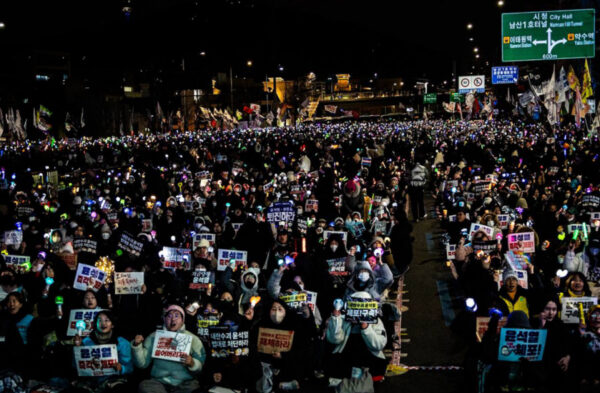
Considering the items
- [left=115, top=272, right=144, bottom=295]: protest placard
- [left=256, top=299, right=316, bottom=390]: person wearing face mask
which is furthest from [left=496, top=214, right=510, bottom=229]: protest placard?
[left=115, top=272, right=144, bottom=295]: protest placard

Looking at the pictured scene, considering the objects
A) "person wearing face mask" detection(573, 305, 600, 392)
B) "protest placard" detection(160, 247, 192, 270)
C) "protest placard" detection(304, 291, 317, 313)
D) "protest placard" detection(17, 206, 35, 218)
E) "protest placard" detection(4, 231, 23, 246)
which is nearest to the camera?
"person wearing face mask" detection(573, 305, 600, 392)

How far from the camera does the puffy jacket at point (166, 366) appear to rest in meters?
6.96

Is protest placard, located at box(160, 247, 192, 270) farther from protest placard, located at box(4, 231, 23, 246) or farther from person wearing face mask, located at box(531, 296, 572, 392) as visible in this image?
person wearing face mask, located at box(531, 296, 572, 392)

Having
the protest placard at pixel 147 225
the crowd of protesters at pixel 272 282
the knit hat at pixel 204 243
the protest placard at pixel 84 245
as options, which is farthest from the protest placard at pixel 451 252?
the protest placard at pixel 84 245

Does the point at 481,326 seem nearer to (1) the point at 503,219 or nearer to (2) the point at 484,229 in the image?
(2) the point at 484,229

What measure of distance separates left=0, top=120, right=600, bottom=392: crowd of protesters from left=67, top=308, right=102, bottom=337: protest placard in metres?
0.02

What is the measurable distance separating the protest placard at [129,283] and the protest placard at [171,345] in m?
2.30

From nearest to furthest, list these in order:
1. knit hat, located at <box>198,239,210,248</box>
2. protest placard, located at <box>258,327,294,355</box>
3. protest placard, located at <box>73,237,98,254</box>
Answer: protest placard, located at <box>258,327,294,355</box> < knit hat, located at <box>198,239,210,248</box> < protest placard, located at <box>73,237,98,254</box>

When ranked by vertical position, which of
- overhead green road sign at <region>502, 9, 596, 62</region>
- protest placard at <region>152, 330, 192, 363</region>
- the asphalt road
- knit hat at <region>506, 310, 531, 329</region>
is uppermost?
overhead green road sign at <region>502, 9, 596, 62</region>

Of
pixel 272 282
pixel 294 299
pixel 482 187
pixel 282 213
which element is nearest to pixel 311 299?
pixel 294 299

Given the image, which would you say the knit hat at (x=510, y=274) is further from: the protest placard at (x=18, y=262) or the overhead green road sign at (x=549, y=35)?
the overhead green road sign at (x=549, y=35)

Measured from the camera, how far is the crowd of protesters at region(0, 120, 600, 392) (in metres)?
7.02

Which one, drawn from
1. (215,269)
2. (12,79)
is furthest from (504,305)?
(12,79)

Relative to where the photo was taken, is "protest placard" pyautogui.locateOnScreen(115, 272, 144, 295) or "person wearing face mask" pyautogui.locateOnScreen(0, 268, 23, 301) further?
"person wearing face mask" pyautogui.locateOnScreen(0, 268, 23, 301)
